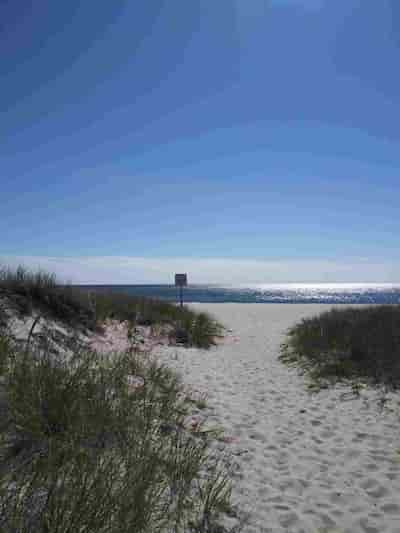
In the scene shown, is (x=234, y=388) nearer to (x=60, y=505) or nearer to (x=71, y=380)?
(x=71, y=380)

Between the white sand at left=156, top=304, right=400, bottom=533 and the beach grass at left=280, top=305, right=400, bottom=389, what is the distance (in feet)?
2.94

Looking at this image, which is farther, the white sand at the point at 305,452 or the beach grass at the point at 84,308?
the beach grass at the point at 84,308

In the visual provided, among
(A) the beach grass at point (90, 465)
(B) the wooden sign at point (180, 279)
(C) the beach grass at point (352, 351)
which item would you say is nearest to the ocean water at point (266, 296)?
(B) the wooden sign at point (180, 279)

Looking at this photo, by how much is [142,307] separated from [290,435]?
9400 millimetres

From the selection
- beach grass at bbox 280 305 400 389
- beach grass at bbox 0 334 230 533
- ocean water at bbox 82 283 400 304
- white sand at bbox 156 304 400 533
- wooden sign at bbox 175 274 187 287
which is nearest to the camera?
beach grass at bbox 0 334 230 533

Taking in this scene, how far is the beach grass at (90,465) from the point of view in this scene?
208cm

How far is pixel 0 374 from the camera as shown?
4.04 meters

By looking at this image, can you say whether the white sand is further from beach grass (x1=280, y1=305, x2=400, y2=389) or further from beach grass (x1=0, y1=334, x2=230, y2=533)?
beach grass (x1=280, y1=305, x2=400, y2=389)

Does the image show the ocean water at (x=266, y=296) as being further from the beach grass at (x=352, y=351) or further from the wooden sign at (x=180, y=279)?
the beach grass at (x=352, y=351)

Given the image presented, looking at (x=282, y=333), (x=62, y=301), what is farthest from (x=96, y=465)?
(x=282, y=333)

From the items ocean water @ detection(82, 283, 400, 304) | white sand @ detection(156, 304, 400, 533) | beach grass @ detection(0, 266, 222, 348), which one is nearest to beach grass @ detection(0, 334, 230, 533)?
white sand @ detection(156, 304, 400, 533)

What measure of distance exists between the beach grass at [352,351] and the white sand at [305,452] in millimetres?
895

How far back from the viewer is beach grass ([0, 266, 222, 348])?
8500mm

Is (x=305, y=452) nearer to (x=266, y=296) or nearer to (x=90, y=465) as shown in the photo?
(x=90, y=465)
